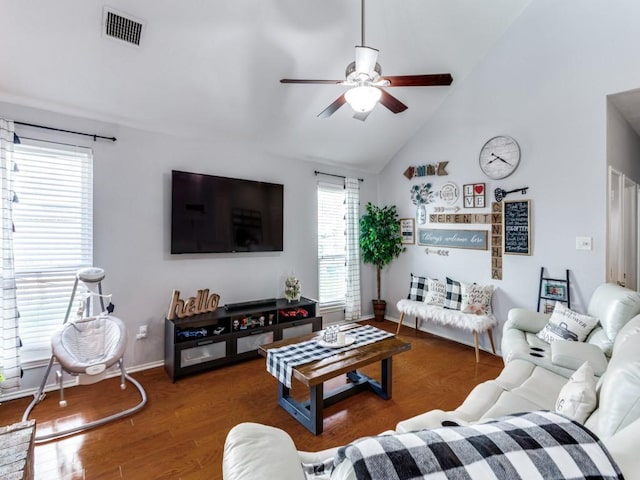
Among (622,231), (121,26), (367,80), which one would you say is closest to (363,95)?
(367,80)

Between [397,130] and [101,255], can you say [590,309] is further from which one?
[101,255]

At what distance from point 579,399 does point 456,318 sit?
232cm

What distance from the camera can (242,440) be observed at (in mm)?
993

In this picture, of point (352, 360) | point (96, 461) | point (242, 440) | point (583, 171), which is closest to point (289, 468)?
point (242, 440)

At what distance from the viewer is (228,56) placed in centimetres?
277

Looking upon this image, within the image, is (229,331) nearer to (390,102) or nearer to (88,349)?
(88,349)

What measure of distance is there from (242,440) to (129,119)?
3176 millimetres

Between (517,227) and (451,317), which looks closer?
(517,227)

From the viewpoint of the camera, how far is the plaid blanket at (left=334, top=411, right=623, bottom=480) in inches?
24.0

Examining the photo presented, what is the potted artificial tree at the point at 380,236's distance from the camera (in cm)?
468

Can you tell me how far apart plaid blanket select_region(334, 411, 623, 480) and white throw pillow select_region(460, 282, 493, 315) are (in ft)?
10.3

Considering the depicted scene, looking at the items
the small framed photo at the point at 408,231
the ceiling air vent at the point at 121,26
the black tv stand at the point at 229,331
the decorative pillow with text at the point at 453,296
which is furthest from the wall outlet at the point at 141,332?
the small framed photo at the point at 408,231

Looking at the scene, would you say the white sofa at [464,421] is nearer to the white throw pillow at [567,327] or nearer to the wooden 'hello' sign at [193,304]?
the white throw pillow at [567,327]

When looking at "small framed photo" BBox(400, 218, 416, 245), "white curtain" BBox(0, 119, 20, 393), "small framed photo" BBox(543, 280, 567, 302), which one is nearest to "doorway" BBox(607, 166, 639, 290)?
"small framed photo" BBox(543, 280, 567, 302)
